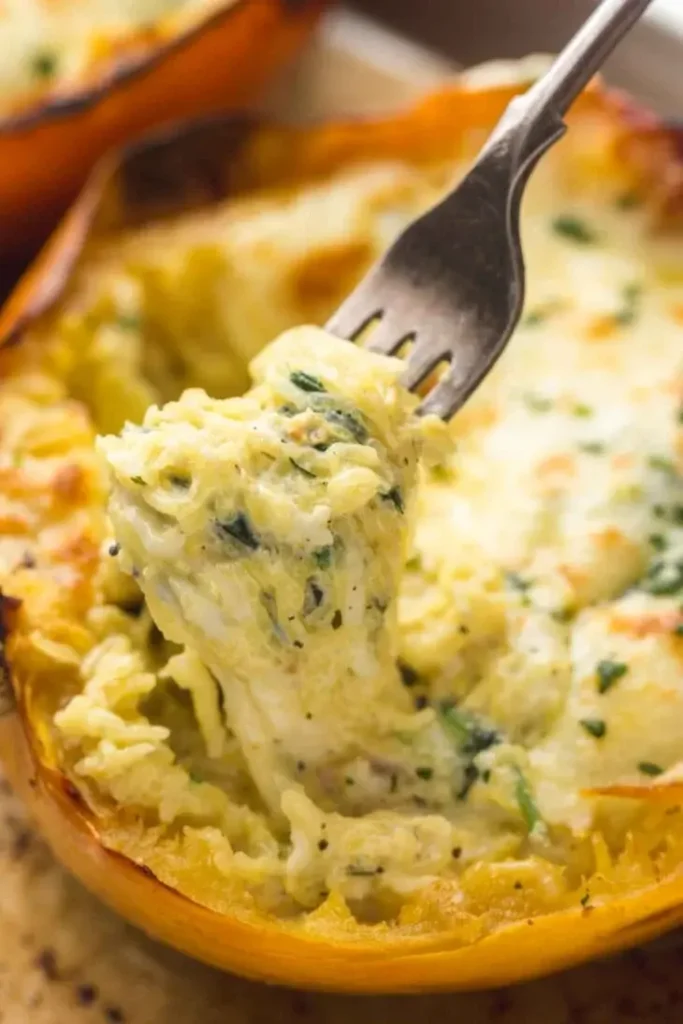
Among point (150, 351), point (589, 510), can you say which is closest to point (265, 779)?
point (589, 510)

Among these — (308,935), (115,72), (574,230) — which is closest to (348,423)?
(308,935)

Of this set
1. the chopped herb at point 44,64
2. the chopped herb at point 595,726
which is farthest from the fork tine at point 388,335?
the chopped herb at point 44,64

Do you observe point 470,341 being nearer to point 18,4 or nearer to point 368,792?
point 368,792

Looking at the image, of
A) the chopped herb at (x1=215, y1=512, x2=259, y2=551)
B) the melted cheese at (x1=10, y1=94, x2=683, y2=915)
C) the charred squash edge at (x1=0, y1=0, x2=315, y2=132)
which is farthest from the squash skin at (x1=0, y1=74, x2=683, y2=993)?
the charred squash edge at (x1=0, y1=0, x2=315, y2=132)

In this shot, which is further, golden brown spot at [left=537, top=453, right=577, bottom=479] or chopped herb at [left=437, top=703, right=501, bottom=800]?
golden brown spot at [left=537, top=453, right=577, bottom=479]

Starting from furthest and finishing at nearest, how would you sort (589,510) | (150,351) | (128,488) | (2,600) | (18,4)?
(18,4), (150,351), (589,510), (2,600), (128,488)

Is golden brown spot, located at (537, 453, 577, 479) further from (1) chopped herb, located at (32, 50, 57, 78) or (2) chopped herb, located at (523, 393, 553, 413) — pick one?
(1) chopped herb, located at (32, 50, 57, 78)

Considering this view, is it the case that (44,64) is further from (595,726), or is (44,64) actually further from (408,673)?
(595,726)
